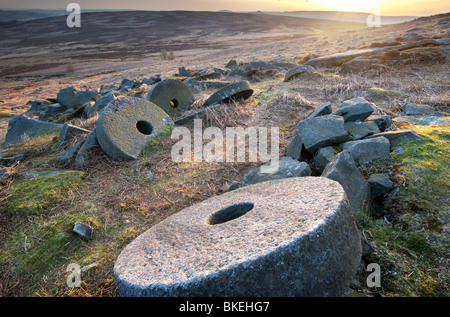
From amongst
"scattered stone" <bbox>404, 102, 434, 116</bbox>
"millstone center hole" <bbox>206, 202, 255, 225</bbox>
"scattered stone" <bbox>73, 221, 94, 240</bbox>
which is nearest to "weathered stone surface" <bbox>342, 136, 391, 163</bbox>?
"millstone center hole" <bbox>206, 202, 255, 225</bbox>

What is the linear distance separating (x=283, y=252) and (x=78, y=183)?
395cm

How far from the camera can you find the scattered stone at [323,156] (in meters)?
3.64

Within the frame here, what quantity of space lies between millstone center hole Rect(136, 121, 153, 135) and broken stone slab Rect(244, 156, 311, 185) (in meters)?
2.70

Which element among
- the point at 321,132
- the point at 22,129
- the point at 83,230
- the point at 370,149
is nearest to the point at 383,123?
the point at 370,149

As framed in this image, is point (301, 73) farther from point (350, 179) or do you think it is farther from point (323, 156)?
point (350, 179)

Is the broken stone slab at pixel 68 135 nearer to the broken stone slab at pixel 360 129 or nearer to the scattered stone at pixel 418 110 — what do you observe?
the broken stone slab at pixel 360 129

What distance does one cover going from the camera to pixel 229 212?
2775 millimetres

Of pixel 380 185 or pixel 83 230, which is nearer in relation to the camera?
pixel 380 185

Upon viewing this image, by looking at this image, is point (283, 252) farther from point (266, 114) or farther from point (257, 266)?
point (266, 114)

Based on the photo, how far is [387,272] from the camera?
80.0 inches

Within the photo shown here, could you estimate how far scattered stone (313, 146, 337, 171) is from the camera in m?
3.64

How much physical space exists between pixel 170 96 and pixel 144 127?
2099 mm
